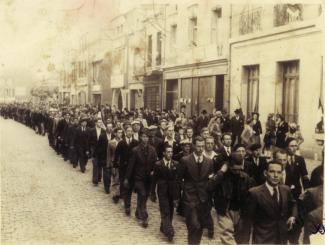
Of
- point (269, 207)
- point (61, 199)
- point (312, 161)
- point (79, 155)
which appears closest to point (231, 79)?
point (312, 161)

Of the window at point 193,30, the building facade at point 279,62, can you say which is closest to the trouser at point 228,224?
the building facade at point 279,62

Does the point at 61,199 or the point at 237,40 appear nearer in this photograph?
the point at 61,199

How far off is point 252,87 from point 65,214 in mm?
11131

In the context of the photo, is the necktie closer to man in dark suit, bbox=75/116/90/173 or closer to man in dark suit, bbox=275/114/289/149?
man in dark suit, bbox=275/114/289/149

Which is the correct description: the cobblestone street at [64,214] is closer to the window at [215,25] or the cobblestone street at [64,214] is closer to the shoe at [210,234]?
the shoe at [210,234]

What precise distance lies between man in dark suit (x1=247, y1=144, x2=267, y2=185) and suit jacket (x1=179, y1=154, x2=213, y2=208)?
2.51ft

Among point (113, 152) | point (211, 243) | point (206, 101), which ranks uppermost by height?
point (206, 101)

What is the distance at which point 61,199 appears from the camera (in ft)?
30.3

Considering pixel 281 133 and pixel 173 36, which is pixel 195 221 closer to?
pixel 281 133

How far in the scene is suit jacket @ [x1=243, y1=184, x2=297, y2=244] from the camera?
459 centimetres

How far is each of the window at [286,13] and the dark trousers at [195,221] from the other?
9.22 metres

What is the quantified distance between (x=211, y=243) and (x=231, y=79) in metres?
12.8

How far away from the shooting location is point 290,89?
49.7ft

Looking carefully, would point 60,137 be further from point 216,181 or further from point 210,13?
point 216,181
